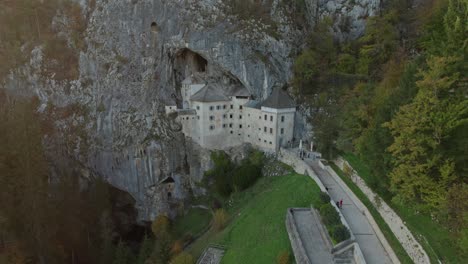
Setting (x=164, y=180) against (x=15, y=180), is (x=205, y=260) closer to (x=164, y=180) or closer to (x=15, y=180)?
(x=15, y=180)

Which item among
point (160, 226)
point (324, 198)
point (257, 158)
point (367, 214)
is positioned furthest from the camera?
point (160, 226)

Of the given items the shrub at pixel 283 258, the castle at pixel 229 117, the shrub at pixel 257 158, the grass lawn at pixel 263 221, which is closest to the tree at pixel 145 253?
the grass lawn at pixel 263 221

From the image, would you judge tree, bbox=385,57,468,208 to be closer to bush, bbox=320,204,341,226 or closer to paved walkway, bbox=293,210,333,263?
bush, bbox=320,204,341,226

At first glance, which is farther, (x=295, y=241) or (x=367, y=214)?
(x=367, y=214)

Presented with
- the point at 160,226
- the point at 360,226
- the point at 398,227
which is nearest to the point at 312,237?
the point at 360,226

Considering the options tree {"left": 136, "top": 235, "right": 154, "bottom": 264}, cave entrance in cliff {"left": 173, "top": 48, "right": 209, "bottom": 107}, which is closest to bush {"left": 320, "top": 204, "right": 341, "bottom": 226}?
tree {"left": 136, "top": 235, "right": 154, "bottom": 264}

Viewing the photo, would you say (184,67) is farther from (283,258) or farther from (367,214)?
(367,214)
